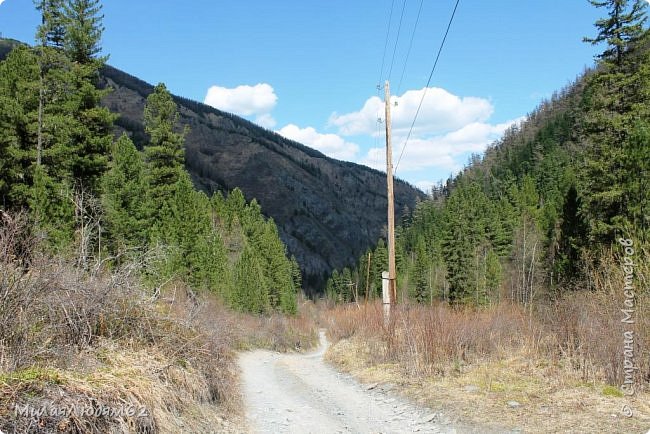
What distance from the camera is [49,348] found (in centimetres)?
572

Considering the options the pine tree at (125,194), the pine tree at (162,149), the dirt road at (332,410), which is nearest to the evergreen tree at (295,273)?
the pine tree at (162,149)

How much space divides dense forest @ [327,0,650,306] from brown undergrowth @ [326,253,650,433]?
49.9 inches

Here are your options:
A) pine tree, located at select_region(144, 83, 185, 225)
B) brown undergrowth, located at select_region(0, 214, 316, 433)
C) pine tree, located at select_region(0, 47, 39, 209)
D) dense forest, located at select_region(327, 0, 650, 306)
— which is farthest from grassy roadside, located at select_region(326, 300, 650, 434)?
pine tree, located at select_region(144, 83, 185, 225)

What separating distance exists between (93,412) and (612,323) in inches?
302

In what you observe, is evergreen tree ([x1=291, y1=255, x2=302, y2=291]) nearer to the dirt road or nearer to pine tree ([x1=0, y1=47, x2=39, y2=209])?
pine tree ([x1=0, y1=47, x2=39, y2=209])

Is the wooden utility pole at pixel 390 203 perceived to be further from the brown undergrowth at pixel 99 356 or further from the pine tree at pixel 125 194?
the pine tree at pixel 125 194

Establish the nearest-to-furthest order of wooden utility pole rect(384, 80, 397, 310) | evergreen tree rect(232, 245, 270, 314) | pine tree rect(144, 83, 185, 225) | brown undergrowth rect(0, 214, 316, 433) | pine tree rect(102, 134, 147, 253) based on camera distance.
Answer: brown undergrowth rect(0, 214, 316, 433)
wooden utility pole rect(384, 80, 397, 310)
pine tree rect(102, 134, 147, 253)
pine tree rect(144, 83, 185, 225)
evergreen tree rect(232, 245, 270, 314)

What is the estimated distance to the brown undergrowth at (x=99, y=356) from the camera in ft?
15.4

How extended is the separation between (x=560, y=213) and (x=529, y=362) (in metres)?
53.2

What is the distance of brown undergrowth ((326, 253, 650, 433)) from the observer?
652 centimetres

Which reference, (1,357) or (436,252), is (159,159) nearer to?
(1,357)

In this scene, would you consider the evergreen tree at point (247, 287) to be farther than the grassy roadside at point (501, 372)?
Yes

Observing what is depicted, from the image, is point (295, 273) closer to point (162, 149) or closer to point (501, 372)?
point (162, 149)

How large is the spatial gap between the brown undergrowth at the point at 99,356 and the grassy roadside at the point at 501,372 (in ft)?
12.4
